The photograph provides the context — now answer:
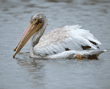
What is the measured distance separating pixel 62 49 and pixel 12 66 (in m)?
1.43

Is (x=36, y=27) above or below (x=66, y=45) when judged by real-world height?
above

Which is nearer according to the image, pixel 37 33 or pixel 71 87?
pixel 71 87

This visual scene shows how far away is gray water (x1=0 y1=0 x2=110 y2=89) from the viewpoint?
22.6 ft

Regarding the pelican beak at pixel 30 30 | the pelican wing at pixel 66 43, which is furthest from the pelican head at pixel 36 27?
the pelican wing at pixel 66 43

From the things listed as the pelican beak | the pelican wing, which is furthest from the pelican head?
the pelican wing

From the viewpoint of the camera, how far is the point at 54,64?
327 inches

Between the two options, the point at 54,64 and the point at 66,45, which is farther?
the point at 66,45

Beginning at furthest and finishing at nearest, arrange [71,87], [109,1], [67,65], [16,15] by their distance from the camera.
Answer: [109,1]
[16,15]
[67,65]
[71,87]

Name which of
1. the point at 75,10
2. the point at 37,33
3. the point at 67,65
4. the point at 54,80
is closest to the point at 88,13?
the point at 75,10

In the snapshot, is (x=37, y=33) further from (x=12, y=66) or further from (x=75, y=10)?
(x=75, y=10)

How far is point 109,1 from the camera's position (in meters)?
19.1

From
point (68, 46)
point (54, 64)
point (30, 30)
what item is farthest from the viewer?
point (30, 30)

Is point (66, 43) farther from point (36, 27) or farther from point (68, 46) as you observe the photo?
point (36, 27)

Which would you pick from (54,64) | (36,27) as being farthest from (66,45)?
(36,27)
